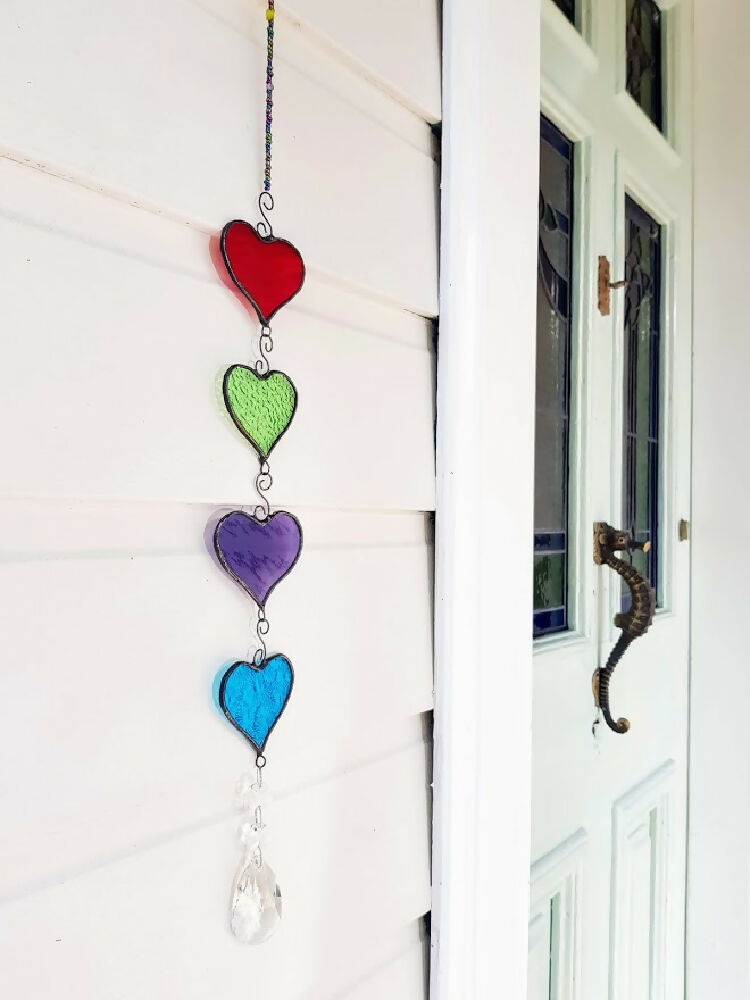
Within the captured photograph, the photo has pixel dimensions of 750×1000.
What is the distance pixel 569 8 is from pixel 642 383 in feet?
1.81

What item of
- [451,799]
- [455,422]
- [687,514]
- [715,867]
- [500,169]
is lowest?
[715,867]

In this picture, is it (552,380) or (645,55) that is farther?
(645,55)

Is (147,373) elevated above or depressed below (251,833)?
above

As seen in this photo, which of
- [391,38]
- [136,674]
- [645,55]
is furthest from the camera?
[645,55]

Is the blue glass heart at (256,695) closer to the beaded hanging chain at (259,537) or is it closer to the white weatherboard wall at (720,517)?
the beaded hanging chain at (259,537)

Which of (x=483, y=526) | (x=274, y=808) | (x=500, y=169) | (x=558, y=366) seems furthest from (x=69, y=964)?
(x=558, y=366)

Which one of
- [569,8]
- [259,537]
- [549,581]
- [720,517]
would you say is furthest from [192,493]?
[720,517]

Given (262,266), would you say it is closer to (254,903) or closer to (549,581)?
(254,903)

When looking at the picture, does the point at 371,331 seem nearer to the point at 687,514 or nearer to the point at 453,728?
the point at 453,728

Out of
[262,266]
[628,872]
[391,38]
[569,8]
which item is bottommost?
[628,872]

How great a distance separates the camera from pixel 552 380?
0.95 m

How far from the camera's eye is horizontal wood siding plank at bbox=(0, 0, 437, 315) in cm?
35

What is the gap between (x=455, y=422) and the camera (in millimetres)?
589

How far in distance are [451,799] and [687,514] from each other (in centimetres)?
95
